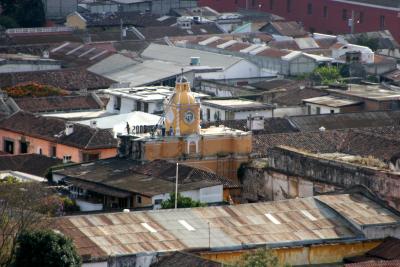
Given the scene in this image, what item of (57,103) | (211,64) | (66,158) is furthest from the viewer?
(211,64)

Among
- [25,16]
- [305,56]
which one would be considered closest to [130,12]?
[25,16]

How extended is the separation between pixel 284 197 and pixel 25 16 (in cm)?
4202

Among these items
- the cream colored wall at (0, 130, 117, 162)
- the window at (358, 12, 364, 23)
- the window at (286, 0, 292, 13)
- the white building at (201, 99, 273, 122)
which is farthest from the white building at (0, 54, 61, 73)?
the window at (286, 0, 292, 13)

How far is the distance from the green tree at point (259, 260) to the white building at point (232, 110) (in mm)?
23405

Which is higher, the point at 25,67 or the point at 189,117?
the point at 189,117

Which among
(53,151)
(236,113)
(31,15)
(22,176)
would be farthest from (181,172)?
(31,15)

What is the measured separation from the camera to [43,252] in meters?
38.4

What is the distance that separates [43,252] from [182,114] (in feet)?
54.5

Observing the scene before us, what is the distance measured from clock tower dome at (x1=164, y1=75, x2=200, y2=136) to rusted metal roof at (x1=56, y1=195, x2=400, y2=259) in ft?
30.1

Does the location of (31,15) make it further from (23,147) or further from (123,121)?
(123,121)

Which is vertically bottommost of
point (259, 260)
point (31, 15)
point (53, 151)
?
point (53, 151)

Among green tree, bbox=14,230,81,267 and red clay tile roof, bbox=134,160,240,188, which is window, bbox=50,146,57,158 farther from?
green tree, bbox=14,230,81,267

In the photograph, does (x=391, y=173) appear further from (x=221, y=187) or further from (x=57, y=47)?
(x=57, y=47)

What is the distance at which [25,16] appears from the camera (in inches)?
3593
